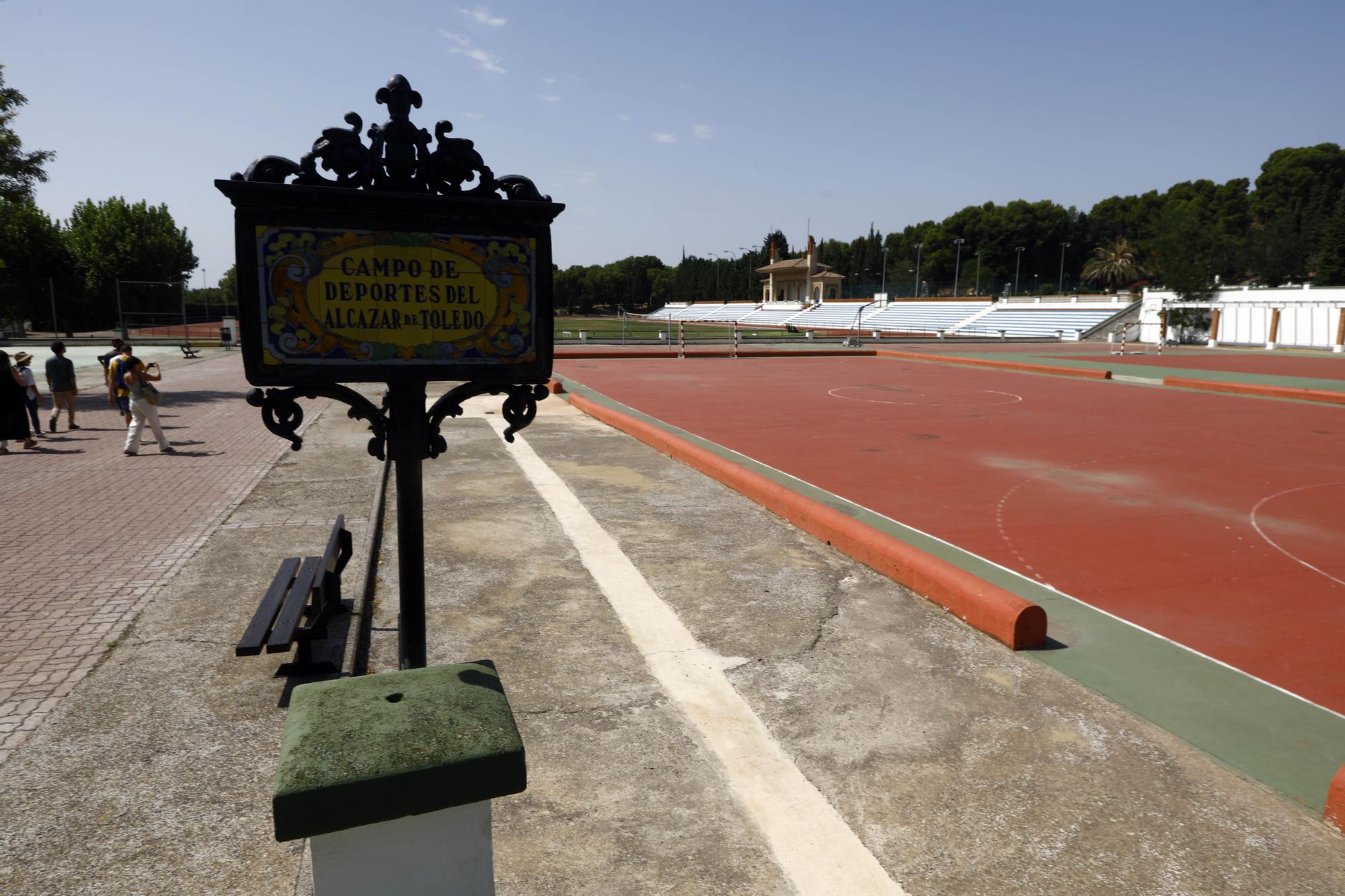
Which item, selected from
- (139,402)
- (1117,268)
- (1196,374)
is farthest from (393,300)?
(1117,268)

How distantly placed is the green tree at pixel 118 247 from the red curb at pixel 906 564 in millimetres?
75147

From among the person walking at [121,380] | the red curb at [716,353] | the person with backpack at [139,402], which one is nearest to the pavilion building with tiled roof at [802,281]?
the red curb at [716,353]

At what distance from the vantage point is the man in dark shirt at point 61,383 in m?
13.8

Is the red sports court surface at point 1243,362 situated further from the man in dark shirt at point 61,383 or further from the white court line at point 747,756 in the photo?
the man in dark shirt at point 61,383

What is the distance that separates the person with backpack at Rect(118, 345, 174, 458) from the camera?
1177 cm

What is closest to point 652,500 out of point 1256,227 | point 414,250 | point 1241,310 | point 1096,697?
point 1096,697

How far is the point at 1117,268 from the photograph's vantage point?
312 ft

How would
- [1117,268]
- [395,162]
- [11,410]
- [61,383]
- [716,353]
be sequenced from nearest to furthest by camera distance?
[395,162], [11,410], [61,383], [716,353], [1117,268]

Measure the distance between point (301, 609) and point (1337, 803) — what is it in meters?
5.21

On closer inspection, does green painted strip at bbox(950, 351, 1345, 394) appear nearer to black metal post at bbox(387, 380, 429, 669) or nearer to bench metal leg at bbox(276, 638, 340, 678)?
bench metal leg at bbox(276, 638, 340, 678)

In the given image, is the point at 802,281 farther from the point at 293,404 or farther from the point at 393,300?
the point at 293,404

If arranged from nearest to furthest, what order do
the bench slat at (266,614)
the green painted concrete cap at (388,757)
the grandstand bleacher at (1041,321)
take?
the green painted concrete cap at (388,757), the bench slat at (266,614), the grandstand bleacher at (1041,321)

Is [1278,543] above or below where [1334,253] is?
below

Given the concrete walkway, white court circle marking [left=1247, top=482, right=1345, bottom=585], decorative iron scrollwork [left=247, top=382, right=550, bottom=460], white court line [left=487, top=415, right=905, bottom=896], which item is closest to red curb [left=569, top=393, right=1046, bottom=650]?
the concrete walkway
